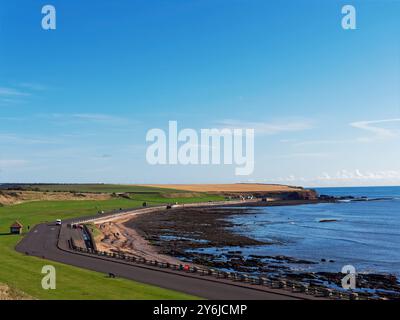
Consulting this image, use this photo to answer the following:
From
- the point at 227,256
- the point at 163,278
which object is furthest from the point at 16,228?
the point at 163,278

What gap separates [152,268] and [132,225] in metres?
63.8

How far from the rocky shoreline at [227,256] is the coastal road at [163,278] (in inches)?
597

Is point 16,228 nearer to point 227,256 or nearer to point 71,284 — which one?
point 227,256

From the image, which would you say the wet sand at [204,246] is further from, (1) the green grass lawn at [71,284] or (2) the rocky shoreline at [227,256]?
(1) the green grass lawn at [71,284]

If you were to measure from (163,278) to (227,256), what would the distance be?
28417 millimetres

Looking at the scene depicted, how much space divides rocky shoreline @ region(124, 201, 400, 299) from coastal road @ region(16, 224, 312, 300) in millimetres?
15161

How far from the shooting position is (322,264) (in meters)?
58.7

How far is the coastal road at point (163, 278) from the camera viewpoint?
30.4 metres

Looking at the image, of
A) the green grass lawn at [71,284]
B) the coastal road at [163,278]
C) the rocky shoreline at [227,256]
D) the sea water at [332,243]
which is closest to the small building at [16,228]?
the coastal road at [163,278]

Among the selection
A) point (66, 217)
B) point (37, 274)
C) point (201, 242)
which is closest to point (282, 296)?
point (37, 274)

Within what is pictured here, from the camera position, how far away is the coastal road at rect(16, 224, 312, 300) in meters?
30.4

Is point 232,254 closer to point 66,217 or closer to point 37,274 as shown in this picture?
point 37,274

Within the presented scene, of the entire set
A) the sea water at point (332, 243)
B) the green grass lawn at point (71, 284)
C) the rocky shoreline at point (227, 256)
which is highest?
the green grass lawn at point (71, 284)
